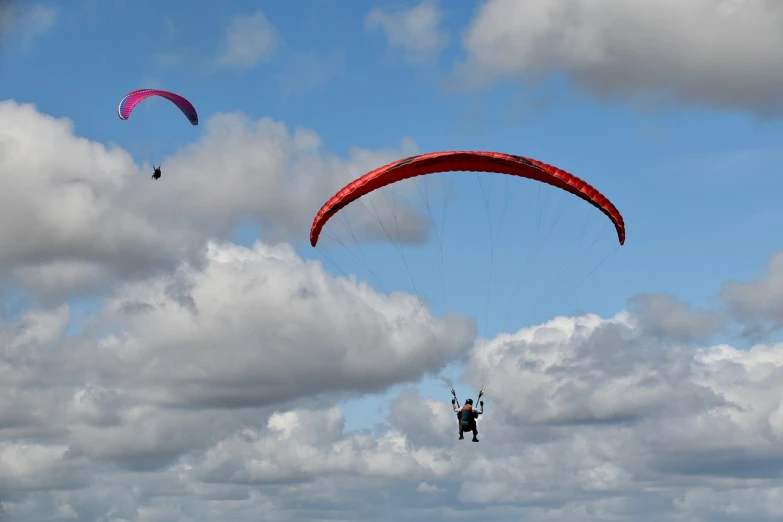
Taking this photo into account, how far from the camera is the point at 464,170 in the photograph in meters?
59.8

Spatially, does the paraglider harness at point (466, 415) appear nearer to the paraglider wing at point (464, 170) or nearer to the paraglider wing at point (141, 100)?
the paraglider wing at point (464, 170)

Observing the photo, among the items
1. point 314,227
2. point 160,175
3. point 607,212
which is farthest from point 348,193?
point 160,175

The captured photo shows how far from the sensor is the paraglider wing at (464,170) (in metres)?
58.1

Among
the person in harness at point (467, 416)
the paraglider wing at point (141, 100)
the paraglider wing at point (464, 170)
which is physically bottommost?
the person in harness at point (467, 416)

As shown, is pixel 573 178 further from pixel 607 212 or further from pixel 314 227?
pixel 314 227

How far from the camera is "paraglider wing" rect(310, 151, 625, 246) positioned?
58.1m

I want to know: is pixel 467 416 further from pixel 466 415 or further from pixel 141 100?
pixel 141 100

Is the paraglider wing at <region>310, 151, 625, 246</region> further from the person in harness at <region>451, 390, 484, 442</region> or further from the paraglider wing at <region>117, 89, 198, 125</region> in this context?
the paraglider wing at <region>117, 89, 198, 125</region>

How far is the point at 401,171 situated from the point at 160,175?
35.0 metres

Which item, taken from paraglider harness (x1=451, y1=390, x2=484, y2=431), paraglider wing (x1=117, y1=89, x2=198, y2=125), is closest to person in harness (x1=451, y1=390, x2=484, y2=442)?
paraglider harness (x1=451, y1=390, x2=484, y2=431)

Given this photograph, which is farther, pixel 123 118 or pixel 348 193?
pixel 123 118

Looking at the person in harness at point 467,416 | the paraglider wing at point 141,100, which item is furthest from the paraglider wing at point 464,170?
the paraglider wing at point 141,100

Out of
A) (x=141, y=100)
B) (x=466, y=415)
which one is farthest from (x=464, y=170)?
(x=141, y=100)

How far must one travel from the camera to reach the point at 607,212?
2325 inches
